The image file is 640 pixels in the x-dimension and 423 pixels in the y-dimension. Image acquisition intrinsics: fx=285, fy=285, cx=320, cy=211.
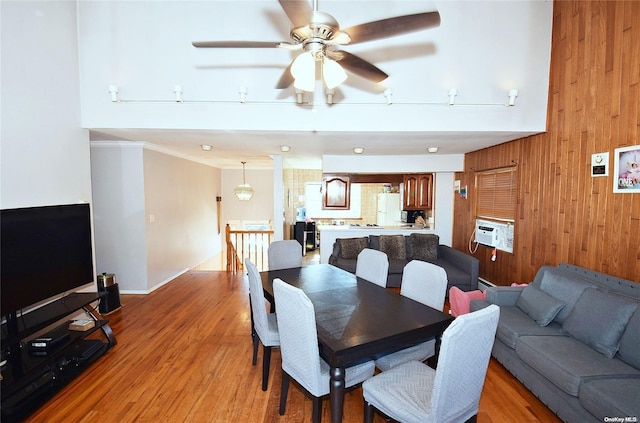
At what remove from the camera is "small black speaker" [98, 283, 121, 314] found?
145 inches

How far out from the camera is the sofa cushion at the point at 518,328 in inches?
90.1

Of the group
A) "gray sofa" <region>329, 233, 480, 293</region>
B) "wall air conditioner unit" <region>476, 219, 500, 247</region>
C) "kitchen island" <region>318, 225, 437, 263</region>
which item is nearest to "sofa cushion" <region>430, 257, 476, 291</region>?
"gray sofa" <region>329, 233, 480, 293</region>

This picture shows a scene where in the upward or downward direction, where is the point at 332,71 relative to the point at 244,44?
downward

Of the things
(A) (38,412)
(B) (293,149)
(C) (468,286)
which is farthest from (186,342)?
(C) (468,286)

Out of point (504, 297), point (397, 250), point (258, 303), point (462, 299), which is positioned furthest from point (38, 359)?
point (397, 250)

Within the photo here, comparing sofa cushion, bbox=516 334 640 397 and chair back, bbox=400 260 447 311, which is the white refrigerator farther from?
sofa cushion, bbox=516 334 640 397

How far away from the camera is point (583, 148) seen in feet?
9.00

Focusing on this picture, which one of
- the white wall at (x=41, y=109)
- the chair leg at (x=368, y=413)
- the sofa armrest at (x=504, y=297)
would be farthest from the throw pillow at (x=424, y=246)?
the white wall at (x=41, y=109)

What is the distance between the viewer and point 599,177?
2576mm

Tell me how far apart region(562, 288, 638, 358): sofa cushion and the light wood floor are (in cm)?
60

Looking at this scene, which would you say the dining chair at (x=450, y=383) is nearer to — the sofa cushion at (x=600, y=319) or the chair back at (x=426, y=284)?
the chair back at (x=426, y=284)

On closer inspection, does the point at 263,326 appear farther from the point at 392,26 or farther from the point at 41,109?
the point at 41,109

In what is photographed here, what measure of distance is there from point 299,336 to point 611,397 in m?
1.75

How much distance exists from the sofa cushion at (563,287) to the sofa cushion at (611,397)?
2.35 feet
